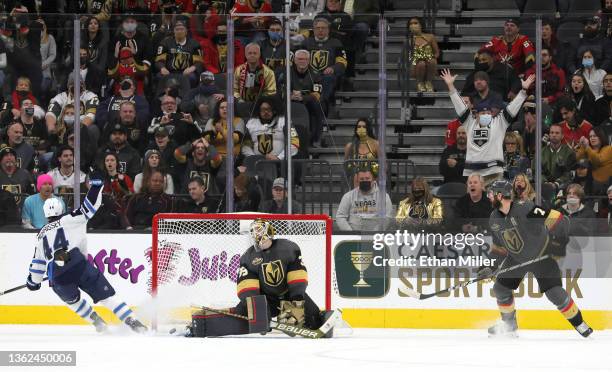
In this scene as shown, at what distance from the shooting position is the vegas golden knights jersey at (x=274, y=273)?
1116cm

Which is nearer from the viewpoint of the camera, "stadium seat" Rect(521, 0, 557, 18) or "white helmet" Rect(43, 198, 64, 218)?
"white helmet" Rect(43, 198, 64, 218)

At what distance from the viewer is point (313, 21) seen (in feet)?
39.9

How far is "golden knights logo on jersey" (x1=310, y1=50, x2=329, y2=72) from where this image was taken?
1217 centimetres

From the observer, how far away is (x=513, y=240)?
460 inches

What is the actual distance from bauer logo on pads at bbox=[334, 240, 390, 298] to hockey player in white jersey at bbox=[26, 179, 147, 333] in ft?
5.59

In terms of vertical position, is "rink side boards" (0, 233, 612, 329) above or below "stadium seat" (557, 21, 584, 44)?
below

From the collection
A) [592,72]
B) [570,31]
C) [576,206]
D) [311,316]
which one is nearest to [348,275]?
[311,316]

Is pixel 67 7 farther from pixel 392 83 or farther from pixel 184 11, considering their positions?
pixel 392 83

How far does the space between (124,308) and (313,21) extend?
9.04 feet

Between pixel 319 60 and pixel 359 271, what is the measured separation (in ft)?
5.71

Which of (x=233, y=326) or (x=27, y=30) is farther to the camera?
(x=27, y=30)

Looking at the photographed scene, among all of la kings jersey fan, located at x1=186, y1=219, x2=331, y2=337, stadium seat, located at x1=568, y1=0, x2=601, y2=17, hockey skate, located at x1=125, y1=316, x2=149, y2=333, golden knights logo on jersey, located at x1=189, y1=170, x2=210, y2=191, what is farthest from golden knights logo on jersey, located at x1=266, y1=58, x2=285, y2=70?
stadium seat, located at x1=568, y1=0, x2=601, y2=17

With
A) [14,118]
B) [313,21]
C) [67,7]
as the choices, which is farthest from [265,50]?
[67,7]

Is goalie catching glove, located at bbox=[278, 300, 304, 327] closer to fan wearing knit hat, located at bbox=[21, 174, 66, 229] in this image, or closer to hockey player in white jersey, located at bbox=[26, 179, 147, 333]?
hockey player in white jersey, located at bbox=[26, 179, 147, 333]
